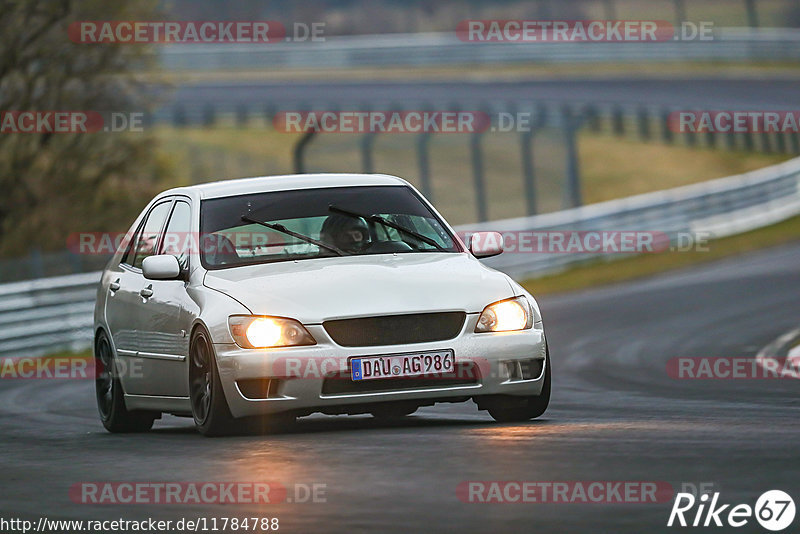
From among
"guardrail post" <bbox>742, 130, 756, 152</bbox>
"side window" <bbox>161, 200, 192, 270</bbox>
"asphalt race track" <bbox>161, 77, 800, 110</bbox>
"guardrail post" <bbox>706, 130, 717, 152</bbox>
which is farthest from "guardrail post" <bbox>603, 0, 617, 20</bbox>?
"side window" <bbox>161, 200, 192, 270</bbox>

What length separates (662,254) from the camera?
100 feet

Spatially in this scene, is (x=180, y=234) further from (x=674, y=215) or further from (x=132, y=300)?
(x=674, y=215)

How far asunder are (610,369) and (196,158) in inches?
1204

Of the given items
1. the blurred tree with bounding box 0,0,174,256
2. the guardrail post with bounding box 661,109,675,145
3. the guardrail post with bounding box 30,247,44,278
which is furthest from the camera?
the guardrail post with bounding box 661,109,675,145

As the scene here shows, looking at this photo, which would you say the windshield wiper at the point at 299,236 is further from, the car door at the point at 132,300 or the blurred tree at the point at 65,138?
the blurred tree at the point at 65,138

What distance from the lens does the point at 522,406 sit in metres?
9.54

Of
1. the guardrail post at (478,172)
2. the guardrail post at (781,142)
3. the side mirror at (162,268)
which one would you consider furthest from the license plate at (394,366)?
the guardrail post at (781,142)

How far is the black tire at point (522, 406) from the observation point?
31.0 ft

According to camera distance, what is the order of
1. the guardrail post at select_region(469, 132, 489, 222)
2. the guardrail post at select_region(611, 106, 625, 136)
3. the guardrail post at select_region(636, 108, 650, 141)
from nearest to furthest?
the guardrail post at select_region(469, 132, 489, 222) < the guardrail post at select_region(636, 108, 650, 141) < the guardrail post at select_region(611, 106, 625, 136)

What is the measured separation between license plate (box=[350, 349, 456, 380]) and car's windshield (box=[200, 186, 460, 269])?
43.6 inches

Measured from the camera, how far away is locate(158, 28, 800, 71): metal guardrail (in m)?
59.2

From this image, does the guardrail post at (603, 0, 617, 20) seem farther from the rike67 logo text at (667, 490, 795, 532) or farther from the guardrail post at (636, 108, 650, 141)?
the rike67 logo text at (667, 490, 795, 532)

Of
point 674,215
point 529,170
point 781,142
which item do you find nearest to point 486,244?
point 529,170

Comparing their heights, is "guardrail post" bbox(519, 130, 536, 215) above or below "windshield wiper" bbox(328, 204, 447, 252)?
above
